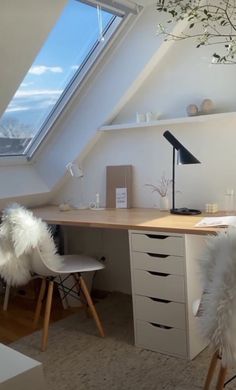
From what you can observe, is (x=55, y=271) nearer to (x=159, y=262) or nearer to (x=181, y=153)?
(x=159, y=262)

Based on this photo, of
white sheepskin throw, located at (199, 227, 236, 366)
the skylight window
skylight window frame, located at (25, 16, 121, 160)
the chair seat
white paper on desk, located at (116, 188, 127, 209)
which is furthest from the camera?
white paper on desk, located at (116, 188, 127, 209)

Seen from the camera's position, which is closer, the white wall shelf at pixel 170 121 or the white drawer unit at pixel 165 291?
the white drawer unit at pixel 165 291

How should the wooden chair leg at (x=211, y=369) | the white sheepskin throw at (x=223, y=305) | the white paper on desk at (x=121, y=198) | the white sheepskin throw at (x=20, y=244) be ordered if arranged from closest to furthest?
the white sheepskin throw at (x=223, y=305), the wooden chair leg at (x=211, y=369), the white sheepskin throw at (x=20, y=244), the white paper on desk at (x=121, y=198)

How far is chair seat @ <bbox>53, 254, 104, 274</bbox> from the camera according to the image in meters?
2.57

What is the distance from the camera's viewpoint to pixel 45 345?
254cm

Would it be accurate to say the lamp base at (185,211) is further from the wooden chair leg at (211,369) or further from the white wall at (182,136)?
the wooden chair leg at (211,369)

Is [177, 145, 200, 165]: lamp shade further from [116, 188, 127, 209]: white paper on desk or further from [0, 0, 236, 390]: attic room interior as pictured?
[116, 188, 127, 209]: white paper on desk

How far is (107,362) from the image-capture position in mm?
2326

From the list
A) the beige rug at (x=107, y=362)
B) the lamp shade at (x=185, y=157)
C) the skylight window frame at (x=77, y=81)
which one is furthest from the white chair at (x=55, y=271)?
the skylight window frame at (x=77, y=81)

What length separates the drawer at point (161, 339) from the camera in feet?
7.61

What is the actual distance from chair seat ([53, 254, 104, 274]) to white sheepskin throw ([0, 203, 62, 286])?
0.07 metres

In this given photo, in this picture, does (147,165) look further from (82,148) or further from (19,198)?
(19,198)

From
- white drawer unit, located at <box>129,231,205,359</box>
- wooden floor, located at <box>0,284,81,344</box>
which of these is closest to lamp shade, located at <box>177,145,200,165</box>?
white drawer unit, located at <box>129,231,205,359</box>

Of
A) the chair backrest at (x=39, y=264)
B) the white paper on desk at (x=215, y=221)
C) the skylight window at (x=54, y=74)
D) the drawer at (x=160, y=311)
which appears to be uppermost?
the skylight window at (x=54, y=74)
